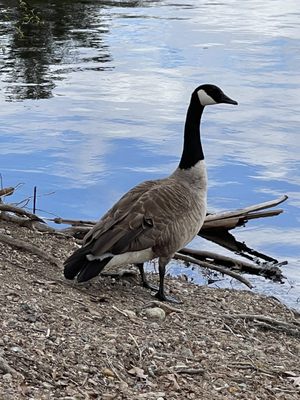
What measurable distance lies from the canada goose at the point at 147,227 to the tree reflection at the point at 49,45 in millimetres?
6678

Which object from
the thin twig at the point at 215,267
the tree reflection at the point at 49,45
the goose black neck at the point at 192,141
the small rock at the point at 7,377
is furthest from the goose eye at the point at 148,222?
the tree reflection at the point at 49,45

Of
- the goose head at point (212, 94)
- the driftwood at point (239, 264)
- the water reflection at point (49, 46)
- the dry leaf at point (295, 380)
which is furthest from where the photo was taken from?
the water reflection at point (49, 46)

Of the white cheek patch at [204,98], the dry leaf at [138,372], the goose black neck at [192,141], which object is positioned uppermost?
the white cheek patch at [204,98]

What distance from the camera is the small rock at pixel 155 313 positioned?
5.62m

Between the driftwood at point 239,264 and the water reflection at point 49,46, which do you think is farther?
the water reflection at point 49,46

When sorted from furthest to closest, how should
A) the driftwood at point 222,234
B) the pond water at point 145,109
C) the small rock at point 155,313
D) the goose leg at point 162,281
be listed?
the pond water at point 145,109 < the driftwood at point 222,234 < the goose leg at point 162,281 < the small rock at point 155,313

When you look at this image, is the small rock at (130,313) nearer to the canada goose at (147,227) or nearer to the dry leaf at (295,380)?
the canada goose at (147,227)

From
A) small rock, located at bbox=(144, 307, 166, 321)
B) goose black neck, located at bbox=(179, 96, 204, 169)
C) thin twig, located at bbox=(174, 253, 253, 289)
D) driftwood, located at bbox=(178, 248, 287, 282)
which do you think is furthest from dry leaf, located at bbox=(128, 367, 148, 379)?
driftwood, located at bbox=(178, 248, 287, 282)

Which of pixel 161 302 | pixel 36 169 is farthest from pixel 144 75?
pixel 161 302

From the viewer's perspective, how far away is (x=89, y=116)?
12406 mm

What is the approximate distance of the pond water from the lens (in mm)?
9492

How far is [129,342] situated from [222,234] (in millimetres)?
4284

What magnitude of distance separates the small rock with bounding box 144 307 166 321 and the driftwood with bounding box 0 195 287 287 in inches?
43.6

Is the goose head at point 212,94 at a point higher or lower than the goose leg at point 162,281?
higher
